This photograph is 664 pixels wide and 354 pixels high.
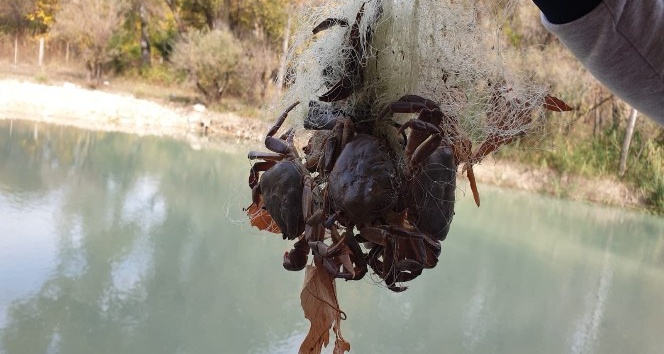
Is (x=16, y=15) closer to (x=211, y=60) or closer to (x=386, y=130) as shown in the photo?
(x=211, y=60)

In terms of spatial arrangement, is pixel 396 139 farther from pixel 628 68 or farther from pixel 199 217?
pixel 199 217

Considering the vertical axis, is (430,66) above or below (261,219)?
above

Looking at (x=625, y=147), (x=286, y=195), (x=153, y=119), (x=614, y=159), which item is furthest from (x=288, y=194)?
(x=153, y=119)

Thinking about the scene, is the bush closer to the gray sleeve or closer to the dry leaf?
the dry leaf

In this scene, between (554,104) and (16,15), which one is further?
(16,15)

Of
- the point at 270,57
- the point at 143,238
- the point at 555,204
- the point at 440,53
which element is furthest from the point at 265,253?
the point at 270,57
